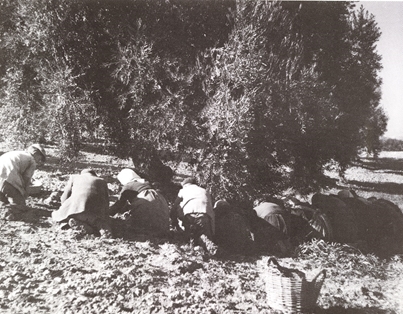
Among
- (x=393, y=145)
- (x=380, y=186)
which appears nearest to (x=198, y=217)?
(x=380, y=186)

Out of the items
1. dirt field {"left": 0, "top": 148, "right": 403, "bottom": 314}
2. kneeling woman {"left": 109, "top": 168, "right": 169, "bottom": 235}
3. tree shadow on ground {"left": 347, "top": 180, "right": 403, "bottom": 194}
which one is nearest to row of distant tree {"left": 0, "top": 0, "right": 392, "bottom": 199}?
kneeling woman {"left": 109, "top": 168, "right": 169, "bottom": 235}

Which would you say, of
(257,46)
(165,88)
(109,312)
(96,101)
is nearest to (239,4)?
(257,46)

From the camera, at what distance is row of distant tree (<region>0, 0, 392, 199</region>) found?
7.61 metres

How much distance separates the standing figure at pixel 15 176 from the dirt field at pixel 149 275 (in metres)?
0.33

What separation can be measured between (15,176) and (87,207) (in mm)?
1641

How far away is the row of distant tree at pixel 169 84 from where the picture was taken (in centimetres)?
761

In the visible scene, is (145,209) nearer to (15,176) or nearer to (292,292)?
(15,176)

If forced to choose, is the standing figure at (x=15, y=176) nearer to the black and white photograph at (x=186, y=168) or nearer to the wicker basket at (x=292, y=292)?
the black and white photograph at (x=186, y=168)

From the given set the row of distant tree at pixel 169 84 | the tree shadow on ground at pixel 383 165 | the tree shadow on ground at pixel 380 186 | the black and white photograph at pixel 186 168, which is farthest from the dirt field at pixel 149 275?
the tree shadow on ground at pixel 383 165

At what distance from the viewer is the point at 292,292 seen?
3.96 m

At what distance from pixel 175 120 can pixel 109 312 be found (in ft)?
15.1

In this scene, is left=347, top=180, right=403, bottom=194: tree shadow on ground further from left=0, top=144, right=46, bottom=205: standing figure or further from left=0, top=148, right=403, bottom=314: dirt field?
left=0, top=144, right=46, bottom=205: standing figure

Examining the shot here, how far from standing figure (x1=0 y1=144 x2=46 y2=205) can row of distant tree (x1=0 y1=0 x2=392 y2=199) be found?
1795 millimetres

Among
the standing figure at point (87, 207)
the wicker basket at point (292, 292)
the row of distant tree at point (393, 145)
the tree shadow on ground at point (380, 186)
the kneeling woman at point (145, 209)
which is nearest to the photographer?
the wicker basket at point (292, 292)
